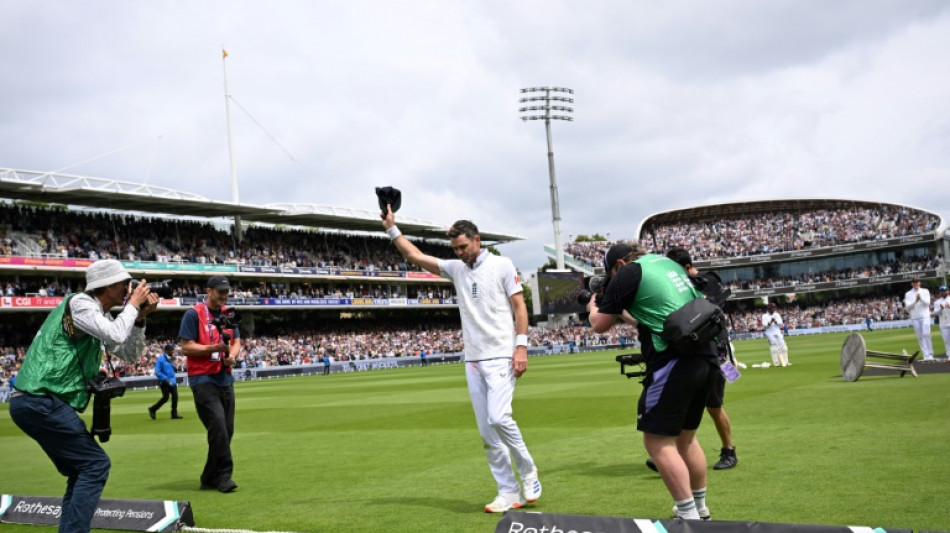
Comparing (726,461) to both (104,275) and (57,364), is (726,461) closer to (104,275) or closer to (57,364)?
(104,275)

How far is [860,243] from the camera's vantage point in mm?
81562

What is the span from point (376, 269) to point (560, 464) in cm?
6447

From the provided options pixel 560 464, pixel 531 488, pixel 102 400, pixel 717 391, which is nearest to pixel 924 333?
pixel 560 464

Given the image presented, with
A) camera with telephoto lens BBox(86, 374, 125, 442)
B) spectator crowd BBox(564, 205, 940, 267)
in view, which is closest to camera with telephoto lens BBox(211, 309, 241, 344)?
camera with telephoto lens BBox(86, 374, 125, 442)

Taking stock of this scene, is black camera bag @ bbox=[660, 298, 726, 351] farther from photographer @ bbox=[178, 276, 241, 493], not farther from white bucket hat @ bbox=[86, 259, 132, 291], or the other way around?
photographer @ bbox=[178, 276, 241, 493]

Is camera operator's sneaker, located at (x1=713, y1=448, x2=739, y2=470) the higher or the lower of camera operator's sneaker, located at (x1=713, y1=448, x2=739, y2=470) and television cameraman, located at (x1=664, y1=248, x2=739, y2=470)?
the lower

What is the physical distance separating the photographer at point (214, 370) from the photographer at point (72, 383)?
3.05 m

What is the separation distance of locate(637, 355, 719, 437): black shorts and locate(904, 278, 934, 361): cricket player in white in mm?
16217

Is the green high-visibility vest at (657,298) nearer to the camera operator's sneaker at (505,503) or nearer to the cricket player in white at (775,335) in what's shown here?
the camera operator's sneaker at (505,503)

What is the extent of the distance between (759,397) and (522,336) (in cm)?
956

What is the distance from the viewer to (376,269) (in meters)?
72.8

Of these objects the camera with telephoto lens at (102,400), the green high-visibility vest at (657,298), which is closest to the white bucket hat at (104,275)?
the camera with telephoto lens at (102,400)

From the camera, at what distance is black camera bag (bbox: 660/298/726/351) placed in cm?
516

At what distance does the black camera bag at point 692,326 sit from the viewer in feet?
16.9
